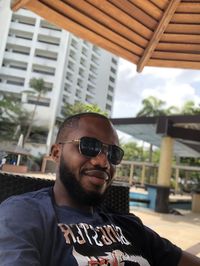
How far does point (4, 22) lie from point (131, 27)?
52.9 m

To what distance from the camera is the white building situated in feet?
160

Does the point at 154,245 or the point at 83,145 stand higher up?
the point at 83,145

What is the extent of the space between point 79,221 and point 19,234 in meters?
0.36

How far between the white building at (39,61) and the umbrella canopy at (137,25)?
44393 millimetres

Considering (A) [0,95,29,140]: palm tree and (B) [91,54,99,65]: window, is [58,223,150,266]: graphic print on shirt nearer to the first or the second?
(A) [0,95,29,140]: palm tree

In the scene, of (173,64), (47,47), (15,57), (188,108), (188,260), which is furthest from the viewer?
(47,47)

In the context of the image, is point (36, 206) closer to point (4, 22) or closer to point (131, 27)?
point (131, 27)

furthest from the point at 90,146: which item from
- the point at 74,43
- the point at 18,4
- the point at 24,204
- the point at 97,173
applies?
the point at 74,43

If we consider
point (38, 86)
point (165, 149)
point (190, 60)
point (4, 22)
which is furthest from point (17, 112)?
point (190, 60)

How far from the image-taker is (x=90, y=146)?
159cm

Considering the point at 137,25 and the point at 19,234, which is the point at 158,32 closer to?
the point at 137,25

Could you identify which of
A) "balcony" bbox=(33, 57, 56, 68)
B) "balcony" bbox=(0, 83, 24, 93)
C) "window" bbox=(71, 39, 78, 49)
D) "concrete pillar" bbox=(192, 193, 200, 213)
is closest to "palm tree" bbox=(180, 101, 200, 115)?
"balcony" bbox=(33, 57, 56, 68)

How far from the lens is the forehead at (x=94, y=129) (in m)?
1.65

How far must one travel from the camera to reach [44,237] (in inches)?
50.6
